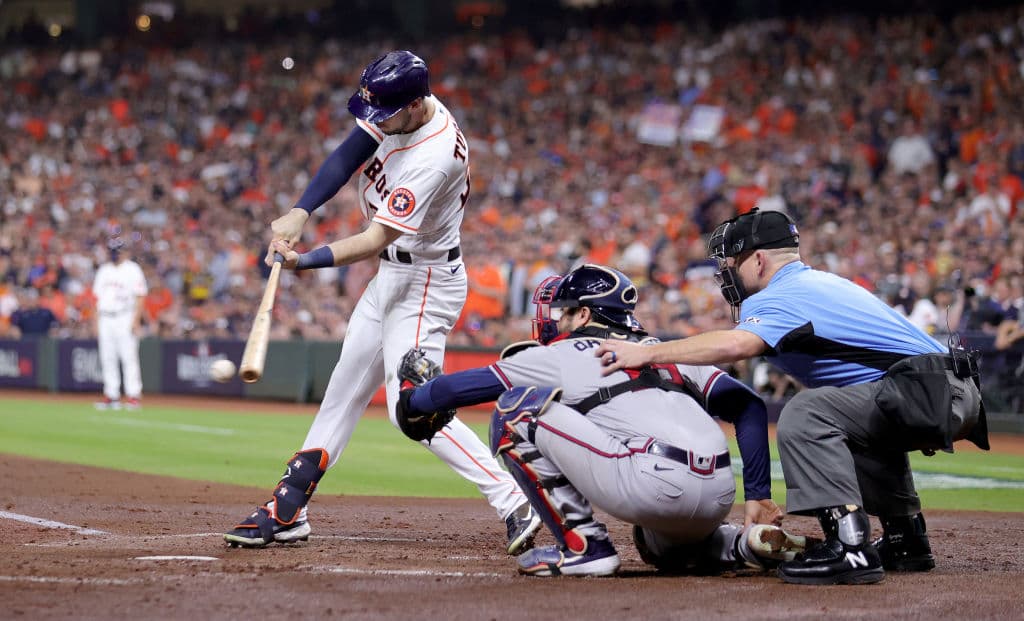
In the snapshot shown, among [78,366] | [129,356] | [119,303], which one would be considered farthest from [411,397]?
[78,366]

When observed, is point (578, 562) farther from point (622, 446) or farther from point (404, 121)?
point (404, 121)

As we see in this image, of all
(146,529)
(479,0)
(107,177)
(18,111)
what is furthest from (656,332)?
(18,111)

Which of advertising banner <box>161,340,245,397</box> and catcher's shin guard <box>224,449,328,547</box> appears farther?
advertising banner <box>161,340,245,397</box>

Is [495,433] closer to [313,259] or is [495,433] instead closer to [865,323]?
[313,259]

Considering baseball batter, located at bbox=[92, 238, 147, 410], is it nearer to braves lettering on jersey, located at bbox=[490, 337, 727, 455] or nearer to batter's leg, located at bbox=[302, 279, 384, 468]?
batter's leg, located at bbox=[302, 279, 384, 468]

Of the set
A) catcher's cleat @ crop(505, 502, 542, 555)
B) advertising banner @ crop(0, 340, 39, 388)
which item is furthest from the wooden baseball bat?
advertising banner @ crop(0, 340, 39, 388)

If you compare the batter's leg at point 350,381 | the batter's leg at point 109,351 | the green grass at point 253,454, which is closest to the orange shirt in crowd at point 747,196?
the green grass at point 253,454
